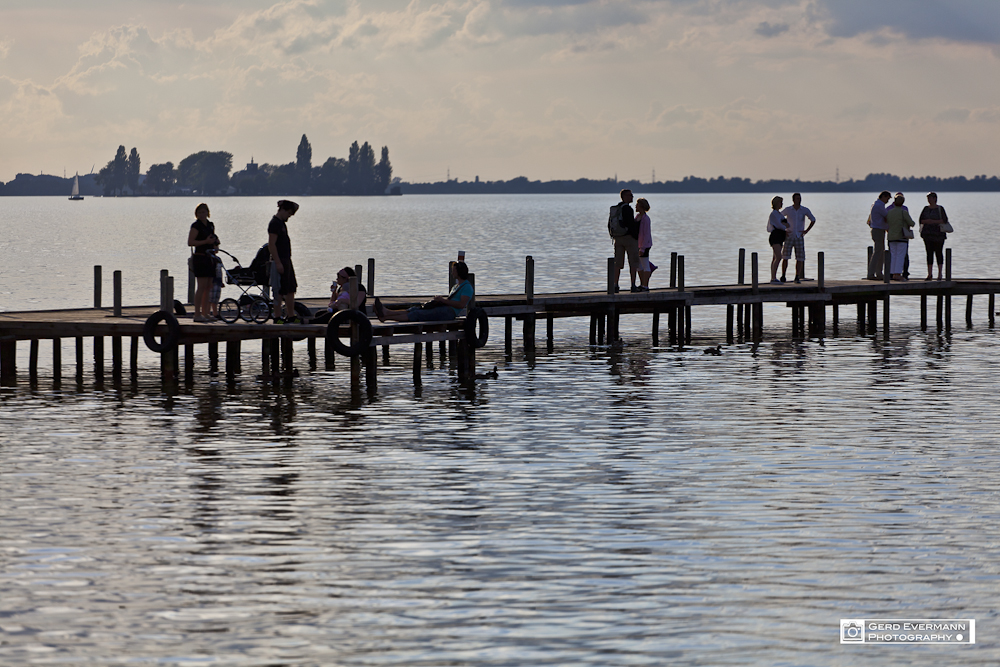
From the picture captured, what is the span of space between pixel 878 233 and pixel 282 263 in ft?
62.1

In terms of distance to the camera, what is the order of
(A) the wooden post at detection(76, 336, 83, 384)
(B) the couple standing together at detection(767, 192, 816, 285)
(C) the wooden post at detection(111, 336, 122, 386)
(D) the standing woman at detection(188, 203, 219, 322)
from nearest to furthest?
(D) the standing woman at detection(188, 203, 219, 322) < (C) the wooden post at detection(111, 336, 122, 386) < (A) the wooden post at detection(76, 336, 83, 384) < (B) the couple standing together at detection(767, 192, 816, 285)

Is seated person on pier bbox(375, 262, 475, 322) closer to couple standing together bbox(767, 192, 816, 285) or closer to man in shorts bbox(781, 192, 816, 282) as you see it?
couple standing together bbox(767, 192, 816, 285)

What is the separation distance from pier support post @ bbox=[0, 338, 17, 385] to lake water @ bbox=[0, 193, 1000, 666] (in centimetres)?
47

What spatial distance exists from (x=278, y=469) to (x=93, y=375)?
11383mm

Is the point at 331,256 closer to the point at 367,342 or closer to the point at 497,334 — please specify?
the point at 497,334

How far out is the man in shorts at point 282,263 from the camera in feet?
61.6

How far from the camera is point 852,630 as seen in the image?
9375 millimetres

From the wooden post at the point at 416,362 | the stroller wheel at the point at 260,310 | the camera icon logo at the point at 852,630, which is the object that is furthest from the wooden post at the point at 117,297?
the camera icon logo at the point at 852,630

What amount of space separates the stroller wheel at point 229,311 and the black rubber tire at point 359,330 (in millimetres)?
1607

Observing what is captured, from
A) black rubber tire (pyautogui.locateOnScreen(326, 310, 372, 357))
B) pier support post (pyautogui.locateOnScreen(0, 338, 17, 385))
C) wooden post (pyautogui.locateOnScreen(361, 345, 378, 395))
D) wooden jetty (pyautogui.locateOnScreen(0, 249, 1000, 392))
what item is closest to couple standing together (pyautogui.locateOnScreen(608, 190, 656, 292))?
wooden jetty (pyautogui.locateOnScreen(0, 249, 1000, 392))

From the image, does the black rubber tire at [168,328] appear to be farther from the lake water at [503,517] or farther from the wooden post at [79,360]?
the wooden post at [79,360]

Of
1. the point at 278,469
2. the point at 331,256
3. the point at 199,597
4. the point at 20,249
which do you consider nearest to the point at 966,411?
the point at 278,469

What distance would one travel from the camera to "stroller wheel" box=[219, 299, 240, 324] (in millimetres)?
20891

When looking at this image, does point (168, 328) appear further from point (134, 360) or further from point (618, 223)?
point (618, 223)
